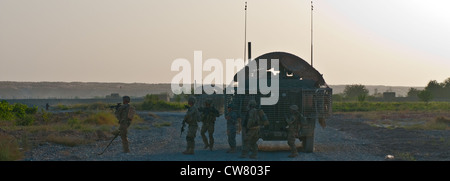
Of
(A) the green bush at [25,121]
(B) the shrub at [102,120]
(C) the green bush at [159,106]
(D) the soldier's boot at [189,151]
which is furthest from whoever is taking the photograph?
(C) the green bush at [159,106]

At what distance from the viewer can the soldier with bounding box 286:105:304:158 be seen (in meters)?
16.4

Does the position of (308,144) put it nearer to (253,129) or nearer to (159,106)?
(253,129)

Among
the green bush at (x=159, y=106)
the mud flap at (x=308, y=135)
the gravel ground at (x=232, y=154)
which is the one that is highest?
the mud flap at (x=308, y=135)

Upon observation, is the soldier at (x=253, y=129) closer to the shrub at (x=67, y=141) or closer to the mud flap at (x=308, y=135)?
the mud flap at (x=308, y=135)

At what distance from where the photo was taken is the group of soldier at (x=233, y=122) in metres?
16.0

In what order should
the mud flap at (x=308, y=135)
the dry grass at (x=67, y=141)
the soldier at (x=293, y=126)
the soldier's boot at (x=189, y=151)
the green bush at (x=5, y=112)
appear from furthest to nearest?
the green bush at (x=5, y=112) < the dry grass at (x=67, y=141) < the mud flap at (x=308, y=135) < the soldier's boot at (x=189, y=151) < the soldier at (x=293, y=126)

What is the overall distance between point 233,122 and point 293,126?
184 cm

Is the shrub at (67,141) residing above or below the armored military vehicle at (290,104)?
below

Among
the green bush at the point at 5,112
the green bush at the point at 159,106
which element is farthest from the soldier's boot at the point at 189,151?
the green bush at the point at 159,106

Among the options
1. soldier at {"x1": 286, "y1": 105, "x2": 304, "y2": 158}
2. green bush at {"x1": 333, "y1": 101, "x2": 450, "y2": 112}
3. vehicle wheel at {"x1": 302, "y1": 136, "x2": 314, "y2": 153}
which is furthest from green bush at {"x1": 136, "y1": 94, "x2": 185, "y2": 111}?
soldier at {"x1": 286, "y1": 105, "x2": 304, "y2": 158}

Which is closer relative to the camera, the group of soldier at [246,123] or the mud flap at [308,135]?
the group of soldier at [246,123]

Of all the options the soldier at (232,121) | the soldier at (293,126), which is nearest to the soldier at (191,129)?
the soldier at (232,121)

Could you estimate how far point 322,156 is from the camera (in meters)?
16.6

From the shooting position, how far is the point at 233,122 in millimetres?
17359
